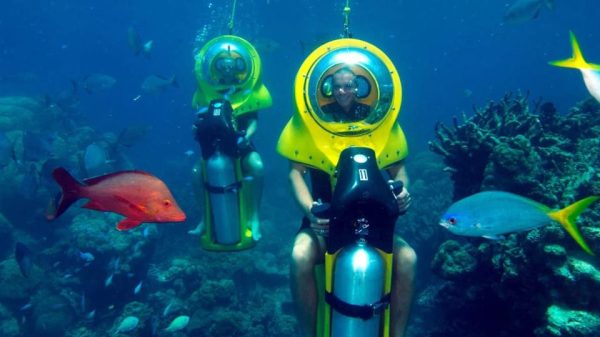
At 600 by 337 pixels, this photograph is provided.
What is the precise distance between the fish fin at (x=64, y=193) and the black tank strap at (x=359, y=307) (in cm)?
187

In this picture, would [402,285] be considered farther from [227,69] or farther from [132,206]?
[227,69]

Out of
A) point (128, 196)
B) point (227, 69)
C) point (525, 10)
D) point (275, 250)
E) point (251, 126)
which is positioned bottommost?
point (275, 250)

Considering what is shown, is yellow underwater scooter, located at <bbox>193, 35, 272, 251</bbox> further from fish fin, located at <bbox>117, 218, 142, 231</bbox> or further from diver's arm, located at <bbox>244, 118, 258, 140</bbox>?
fish fin, located at <bbox>117, 218, 142, 231</bbox>

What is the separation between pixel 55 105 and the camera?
61.6ft

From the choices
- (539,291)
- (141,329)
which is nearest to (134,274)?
(141,329)

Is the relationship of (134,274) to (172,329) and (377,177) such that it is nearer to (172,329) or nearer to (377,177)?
(172,329)

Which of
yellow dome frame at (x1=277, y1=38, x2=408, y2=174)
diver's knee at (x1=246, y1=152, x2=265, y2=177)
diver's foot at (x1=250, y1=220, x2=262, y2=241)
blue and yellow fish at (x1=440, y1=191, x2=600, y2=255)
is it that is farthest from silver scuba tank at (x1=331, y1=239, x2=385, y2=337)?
diver's knee at (x1=246, y1=152, x2=265, y2=177)

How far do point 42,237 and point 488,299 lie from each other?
41.3 ft

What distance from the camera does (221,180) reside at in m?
4.91

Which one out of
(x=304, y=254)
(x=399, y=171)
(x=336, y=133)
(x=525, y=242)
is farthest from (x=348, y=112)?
(x=525, y=242)

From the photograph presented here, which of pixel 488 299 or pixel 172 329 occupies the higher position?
pixel 488 299

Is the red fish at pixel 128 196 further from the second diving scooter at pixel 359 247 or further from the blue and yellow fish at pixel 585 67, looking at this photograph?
the blue and yellow fish at pixel 585 67

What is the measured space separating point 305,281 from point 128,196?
1.63m

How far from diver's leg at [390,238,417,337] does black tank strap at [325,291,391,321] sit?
571mm
